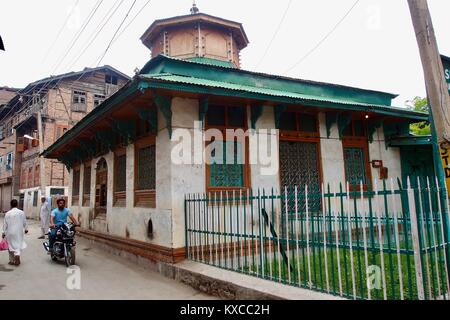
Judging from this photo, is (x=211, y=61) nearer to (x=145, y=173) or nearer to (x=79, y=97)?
(x=145, y=173)

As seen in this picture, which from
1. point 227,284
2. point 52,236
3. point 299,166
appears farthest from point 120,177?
point 227,284

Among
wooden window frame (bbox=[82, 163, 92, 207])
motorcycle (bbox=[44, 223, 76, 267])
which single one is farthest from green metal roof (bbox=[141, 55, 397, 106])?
wooden window frame (bbox=[82, 163, 92, 207])

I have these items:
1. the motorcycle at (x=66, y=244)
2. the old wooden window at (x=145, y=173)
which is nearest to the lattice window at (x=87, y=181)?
the motorcycle at (x=66, y=244)

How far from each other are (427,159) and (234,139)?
7.63 meters

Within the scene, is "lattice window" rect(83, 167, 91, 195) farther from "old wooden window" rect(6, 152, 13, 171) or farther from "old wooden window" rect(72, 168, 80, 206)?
"old wooden window" rect(6, 152, 13, 171)

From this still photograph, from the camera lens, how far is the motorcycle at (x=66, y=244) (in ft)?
27.7

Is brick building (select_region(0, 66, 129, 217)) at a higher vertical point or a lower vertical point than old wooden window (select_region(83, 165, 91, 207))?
higher

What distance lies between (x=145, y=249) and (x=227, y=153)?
3.13 meters

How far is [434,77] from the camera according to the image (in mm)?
4344

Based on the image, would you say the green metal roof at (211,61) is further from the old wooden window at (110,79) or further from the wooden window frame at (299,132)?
the old wooden window at (110,79)

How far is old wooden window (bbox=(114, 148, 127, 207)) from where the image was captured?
9.86m

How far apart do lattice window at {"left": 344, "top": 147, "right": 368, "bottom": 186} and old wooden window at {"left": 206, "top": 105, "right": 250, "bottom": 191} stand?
361 centimetres

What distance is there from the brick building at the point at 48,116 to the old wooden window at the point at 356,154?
2083 cm
